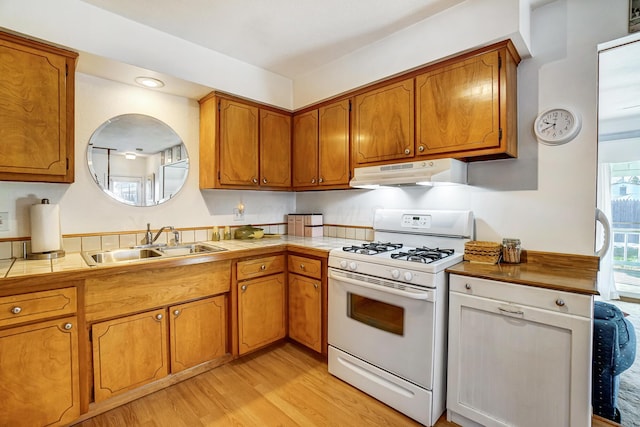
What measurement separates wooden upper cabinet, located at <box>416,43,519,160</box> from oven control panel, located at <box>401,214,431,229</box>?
0.51 meters

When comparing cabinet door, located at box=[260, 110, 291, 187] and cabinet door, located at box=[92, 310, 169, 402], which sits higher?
cabinet door, located at box=[260, 110, 291, 187]

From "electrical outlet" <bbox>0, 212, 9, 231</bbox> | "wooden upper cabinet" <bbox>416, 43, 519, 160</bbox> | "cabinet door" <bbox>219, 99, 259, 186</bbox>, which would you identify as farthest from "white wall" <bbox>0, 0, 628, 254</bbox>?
"cabinet door" <bbox>219, 99, 259, 186</bbox>

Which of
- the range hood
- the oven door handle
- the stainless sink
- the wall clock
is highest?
the wall clock

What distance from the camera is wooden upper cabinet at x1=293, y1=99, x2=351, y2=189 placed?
8.51 ft

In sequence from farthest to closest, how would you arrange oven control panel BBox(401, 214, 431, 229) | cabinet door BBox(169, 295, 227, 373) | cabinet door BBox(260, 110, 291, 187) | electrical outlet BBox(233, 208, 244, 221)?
electrical outlet BBox(233, 208, 244, 221) < cabinet door BBox(260, 110, 291, 187) < oven control panel BBox(401, 214, 431, 229) < cabinet door BBox(169, 295, 227, 373)

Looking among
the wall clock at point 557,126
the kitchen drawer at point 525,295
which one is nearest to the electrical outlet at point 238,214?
the kitchen drawer at point 525,295

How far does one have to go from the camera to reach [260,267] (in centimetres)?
242

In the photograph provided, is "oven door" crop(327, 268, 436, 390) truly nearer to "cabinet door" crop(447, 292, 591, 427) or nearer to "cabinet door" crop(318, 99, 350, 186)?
"cabinet door" crop(447, 292, 591, 427)

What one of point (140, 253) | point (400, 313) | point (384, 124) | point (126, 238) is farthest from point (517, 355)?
point (126, 238)

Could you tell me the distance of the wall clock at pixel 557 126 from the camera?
176 centimetres

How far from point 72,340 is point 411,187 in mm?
2473

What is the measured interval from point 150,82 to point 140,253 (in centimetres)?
133

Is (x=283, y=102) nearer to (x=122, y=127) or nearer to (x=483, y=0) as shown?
(x=122, y=127)

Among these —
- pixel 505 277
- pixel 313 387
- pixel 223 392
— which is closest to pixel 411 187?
pixel 505 277
